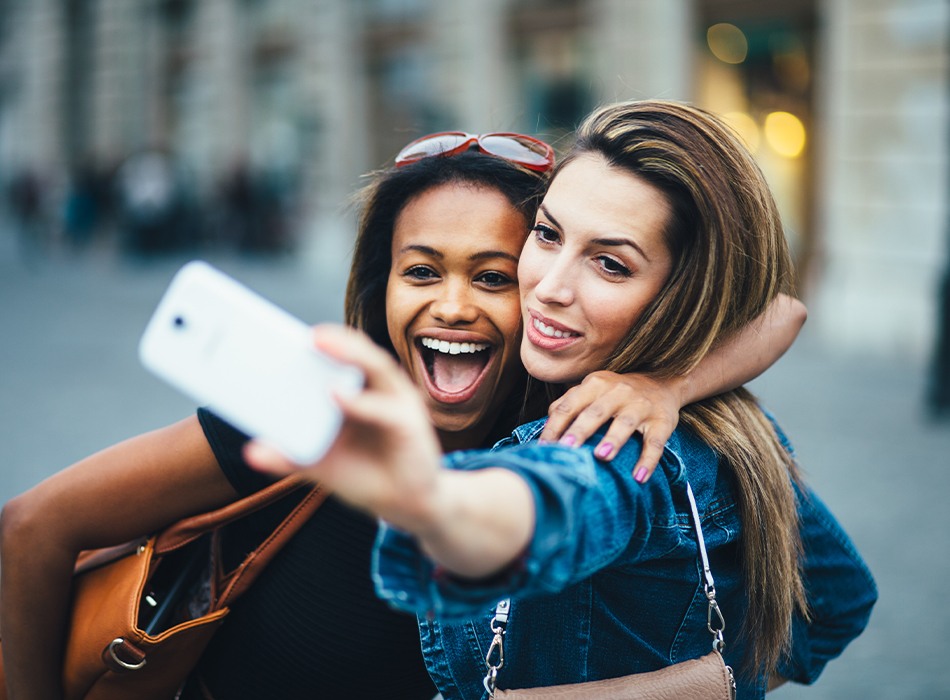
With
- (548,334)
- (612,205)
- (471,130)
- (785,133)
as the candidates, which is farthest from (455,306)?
(471,130)

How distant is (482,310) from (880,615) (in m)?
3.06

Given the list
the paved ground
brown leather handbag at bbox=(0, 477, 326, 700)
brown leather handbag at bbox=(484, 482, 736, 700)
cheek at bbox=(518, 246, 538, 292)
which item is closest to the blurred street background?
the paved ground

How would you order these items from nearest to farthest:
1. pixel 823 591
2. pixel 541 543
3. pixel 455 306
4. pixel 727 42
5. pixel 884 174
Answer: pixel 541 543, pixel 455 306, pixel 823 591, pixel 884 174, pixel 727 42

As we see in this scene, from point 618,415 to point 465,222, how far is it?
0.68 meters

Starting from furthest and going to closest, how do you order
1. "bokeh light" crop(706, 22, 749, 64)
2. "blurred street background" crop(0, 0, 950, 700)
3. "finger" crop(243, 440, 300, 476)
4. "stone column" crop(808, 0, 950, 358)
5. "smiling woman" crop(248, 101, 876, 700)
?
"bokeh light" crop(706, 22, 749, 64) → "stone column" crop(808, 0, 950, 358) → "blurred street background" crop(0, 0, 950, 700) → "smiling woman" crop(248, 101, 876, 700) → "finger" crop(243, 440, 300, 476)

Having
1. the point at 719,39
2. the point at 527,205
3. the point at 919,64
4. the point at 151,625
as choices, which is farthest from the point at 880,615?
the point at 719,39

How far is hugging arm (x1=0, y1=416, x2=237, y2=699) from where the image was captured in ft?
5.88

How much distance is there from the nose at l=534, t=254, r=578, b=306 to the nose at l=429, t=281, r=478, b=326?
0.30 meters

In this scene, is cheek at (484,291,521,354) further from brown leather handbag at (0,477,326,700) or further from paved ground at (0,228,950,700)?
paved ground at (0,228,950,700)

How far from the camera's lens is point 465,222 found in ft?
6.43

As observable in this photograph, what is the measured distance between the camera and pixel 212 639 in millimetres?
1978

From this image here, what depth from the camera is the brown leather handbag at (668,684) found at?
4.75 ft

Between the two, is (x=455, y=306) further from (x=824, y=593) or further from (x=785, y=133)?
(x=785, y=133)

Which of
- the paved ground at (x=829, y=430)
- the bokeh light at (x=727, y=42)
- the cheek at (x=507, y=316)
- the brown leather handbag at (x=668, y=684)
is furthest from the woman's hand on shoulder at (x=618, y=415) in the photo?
the bokeh light at (x=727, y=42)
